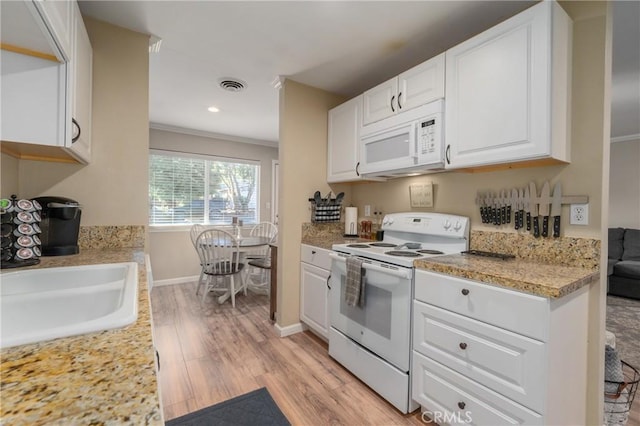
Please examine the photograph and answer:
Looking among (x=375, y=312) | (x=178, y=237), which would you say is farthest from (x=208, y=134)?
(x=375, y=312)

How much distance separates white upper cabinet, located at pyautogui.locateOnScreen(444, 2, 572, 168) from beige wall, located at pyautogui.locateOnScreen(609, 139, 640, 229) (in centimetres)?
427

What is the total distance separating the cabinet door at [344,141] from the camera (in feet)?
7.95

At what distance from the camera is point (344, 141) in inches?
100.0

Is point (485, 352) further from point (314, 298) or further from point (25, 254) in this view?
point (25, 254)

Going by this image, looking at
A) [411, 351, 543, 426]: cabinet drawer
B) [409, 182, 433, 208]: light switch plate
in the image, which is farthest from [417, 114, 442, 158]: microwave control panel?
[411, 351, 543, 426]: cabinet drawer

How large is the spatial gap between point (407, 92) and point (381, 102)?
25 cm

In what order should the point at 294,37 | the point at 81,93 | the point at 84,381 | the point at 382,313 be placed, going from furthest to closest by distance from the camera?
the point at 294,37
the point at 382,313
the point at 81,93
the point at 84,381

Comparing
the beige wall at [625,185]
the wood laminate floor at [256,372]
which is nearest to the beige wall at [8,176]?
the wood laminate floor at [256,372]

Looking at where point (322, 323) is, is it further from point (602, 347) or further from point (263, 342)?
point (602, 347)

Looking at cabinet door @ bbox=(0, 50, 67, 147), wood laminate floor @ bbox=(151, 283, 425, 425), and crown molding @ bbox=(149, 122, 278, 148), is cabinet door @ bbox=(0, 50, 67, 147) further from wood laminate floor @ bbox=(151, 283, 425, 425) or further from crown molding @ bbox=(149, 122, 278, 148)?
crown molding @ bbox=(149, 122, 278, 148)

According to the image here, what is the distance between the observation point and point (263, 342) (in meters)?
2.41

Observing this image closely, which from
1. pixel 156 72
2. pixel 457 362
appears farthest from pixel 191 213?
pixel 457 362

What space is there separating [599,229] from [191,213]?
14.7 feet

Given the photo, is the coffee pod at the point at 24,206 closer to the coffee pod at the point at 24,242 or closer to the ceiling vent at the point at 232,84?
the coffee pod at the point at 24,242
